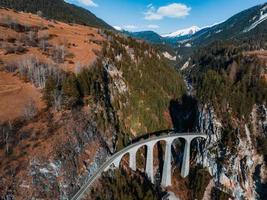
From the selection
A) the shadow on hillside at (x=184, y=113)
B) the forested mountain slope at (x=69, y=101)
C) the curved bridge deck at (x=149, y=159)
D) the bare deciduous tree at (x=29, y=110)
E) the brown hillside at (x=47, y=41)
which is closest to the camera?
the forested mountain slope at (x=69, y=101)

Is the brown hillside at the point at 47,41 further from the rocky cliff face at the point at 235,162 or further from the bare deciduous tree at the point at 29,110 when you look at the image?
the rocky cliff face at the point at 235,162

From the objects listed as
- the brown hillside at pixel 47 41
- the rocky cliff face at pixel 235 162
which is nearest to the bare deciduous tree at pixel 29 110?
the brown hillside at pixel 47 41

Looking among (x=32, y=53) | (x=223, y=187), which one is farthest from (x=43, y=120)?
(x=223, y=187)

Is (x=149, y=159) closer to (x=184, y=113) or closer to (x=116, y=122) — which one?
(x=116, y=122)

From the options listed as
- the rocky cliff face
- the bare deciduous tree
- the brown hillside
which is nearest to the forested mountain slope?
the bare deciduous tree

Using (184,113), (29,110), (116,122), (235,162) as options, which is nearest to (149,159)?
A: (116,122)
